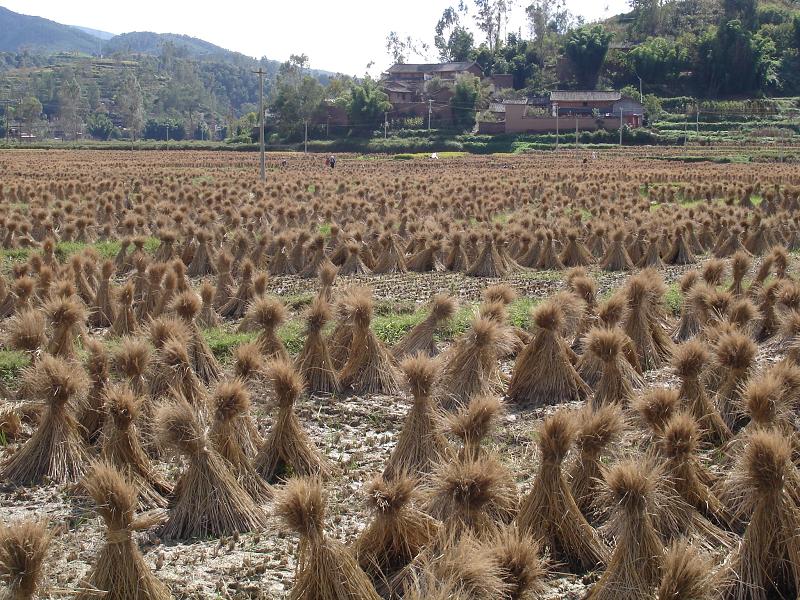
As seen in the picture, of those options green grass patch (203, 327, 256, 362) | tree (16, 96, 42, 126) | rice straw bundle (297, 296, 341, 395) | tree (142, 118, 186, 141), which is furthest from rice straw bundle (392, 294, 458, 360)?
tree (142, 118, 186, 141)

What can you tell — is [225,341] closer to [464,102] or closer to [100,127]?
[464,102]

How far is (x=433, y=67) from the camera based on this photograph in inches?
4065

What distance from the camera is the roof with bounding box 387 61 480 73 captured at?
102 metres

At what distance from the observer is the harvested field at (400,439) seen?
15.8ft

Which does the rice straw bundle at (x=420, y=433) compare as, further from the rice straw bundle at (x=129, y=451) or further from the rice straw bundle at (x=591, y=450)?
the rice straw bundle at (x=129, y=451)

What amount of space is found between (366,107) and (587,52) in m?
29.0

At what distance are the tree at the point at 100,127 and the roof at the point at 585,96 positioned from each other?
80912 mm

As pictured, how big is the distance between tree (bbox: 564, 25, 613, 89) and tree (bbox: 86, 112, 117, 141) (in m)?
75.7

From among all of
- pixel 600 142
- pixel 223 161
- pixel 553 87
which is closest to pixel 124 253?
pixel 223 161

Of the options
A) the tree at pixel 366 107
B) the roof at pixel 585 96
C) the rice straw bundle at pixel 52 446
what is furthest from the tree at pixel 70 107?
the rice straw bundle at pixel 52 446

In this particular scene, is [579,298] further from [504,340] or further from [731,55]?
[731,55]

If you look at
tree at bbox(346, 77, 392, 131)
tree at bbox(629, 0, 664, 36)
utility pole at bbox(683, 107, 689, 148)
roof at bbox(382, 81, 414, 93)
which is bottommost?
utility pole at bbox(683, 107, 689, 148)

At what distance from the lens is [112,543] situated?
4531 mm

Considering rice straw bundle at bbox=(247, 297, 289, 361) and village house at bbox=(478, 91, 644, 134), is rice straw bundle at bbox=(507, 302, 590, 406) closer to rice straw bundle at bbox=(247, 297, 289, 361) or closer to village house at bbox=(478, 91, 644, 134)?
rice straw bundle at bbox=(247, 297, 289, 361)
